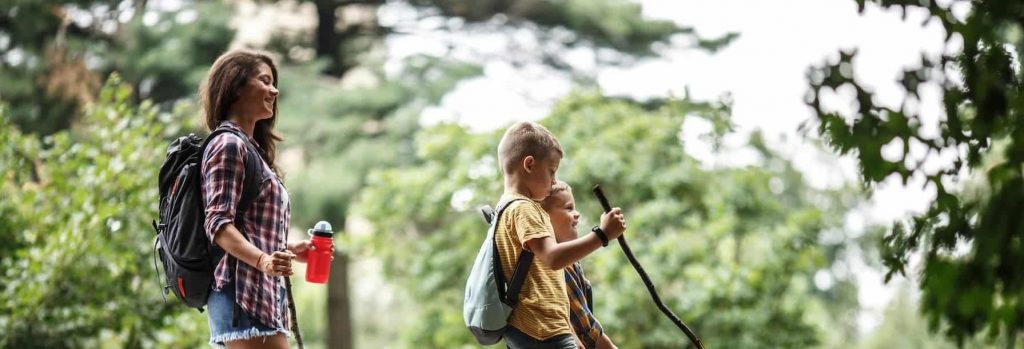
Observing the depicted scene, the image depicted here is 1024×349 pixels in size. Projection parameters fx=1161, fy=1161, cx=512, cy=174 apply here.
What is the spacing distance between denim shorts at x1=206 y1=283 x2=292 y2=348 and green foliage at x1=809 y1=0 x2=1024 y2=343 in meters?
1.50

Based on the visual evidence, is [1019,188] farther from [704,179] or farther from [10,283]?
[704,179]

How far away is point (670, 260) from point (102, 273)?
22.2 feet

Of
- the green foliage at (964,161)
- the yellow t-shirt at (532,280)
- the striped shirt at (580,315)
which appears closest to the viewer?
the green foliage at (964,161)

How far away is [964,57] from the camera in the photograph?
1816mm

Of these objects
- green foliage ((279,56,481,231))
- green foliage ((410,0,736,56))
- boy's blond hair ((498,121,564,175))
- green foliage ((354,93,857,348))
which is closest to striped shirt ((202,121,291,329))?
boy's blond hair ((498,121,564,175))

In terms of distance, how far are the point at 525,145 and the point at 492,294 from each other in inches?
15.8

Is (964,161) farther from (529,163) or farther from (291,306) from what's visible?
(291,306)

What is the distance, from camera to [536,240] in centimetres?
288

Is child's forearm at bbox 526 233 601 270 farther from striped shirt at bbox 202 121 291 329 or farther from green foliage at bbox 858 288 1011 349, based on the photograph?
green foliage at bbox 858 288 1011 349

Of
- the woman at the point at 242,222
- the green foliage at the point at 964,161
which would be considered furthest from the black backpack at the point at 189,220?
the green foliage at the point at 964,161

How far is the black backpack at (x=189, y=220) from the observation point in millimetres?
2801

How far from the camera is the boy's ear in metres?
3.05

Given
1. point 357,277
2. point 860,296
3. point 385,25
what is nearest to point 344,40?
point 385,25

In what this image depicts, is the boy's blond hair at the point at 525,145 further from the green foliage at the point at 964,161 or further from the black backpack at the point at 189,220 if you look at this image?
the green foliage at the point at 964,161
